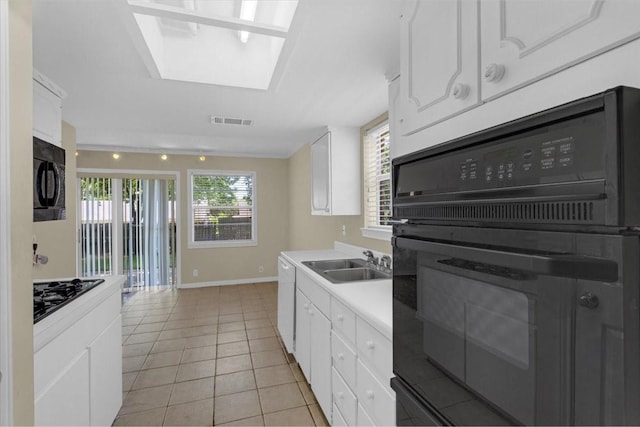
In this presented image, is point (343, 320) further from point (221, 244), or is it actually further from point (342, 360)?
point (221, 244)

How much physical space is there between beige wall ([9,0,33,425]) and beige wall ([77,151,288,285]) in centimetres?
460

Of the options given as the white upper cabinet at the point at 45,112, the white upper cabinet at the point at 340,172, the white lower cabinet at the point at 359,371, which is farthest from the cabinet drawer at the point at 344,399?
the white upper cabinet at the point at 45,112

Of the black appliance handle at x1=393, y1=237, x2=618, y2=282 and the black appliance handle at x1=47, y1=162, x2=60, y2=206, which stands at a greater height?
the black appliance handle at x1=47, y1=162, x2=60, y2=206

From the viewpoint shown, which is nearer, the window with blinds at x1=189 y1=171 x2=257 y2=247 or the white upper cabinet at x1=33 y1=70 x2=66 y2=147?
the white upper cabinet at x1=33 y1=70 x2=66 y2=147

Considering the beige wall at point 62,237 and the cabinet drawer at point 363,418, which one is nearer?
the cabinet drawer at point 363,418

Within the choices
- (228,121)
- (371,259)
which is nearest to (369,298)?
(371,259)

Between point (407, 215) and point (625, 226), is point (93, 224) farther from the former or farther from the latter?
point (625, 226)

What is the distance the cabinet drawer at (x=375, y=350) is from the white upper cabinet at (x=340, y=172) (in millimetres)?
1727

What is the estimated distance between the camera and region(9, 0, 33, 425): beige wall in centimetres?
80

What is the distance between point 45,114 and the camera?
194cm

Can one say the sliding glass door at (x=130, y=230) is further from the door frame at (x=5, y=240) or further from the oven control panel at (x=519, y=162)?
the oven control panel at (x=519, y=162)

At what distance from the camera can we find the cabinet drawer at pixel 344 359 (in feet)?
4.91

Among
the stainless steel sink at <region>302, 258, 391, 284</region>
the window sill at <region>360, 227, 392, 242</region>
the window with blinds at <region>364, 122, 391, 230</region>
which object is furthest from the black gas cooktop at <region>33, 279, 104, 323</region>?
the window with blinds at <region>364, 122, 391, 230</region>

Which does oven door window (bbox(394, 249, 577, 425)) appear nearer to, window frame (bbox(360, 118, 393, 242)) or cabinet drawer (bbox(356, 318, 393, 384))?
cabinet drawer (bbox(356, 318, 393, 384))
